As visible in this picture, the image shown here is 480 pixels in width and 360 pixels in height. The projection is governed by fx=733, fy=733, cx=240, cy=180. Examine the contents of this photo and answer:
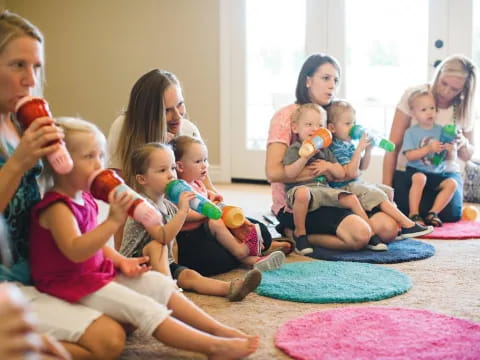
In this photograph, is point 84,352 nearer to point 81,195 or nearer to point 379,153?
point 81,195

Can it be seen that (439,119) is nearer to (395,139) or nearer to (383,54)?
(395,139)

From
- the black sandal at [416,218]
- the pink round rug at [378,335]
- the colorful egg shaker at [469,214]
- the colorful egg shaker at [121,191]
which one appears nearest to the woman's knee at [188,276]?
the pink round rug at [378,335]

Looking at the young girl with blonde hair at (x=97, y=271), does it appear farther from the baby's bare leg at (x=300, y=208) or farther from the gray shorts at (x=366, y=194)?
the gray shorts at (x=366, y=194)

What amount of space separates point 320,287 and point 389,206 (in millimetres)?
832

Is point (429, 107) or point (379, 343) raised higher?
point (429, 107)

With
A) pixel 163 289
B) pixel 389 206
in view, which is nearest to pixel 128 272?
pixel 163 289

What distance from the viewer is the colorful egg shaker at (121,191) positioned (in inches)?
57.9

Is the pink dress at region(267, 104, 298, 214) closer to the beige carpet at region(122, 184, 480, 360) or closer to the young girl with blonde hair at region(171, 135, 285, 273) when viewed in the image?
the beige carpet at region(122, 184, 480, 360)

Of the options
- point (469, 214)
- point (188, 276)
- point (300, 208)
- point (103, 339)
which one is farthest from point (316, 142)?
point (103, 339)

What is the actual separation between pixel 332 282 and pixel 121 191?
926mm

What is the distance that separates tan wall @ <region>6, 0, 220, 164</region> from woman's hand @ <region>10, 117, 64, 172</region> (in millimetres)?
3331

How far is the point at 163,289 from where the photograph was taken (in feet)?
5.34

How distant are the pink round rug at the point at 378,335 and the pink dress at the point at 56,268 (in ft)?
1.50

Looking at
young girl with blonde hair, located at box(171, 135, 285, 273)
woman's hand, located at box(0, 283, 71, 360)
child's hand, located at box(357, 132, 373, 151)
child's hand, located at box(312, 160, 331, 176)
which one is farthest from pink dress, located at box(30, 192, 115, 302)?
child's hand, located at box(357, 132, 373, 151)
